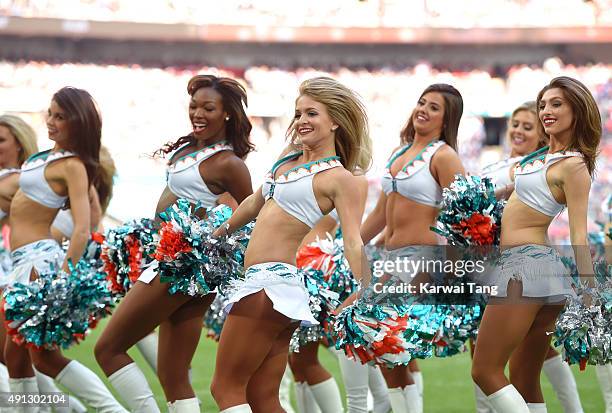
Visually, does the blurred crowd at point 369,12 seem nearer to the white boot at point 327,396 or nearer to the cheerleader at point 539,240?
the white boot at point 327,396

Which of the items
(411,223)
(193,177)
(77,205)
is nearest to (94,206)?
(77,205)

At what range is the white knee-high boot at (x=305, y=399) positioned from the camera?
4539 millimetres

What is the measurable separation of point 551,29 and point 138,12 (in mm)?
7965

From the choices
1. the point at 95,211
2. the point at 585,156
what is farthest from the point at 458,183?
the point at 95,211

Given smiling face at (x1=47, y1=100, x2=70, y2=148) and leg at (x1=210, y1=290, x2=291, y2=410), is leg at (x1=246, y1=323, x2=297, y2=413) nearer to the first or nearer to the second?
leg at (x1=210, y1=290, x2=291, y2=410)

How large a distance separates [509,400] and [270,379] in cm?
84

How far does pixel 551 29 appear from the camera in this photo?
1962cm

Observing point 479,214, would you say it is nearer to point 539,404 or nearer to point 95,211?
point 539,404

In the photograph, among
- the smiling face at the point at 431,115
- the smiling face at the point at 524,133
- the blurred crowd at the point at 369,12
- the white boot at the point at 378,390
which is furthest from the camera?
the blurred crowd at the point at 369,12

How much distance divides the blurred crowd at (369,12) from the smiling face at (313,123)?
15.9 meters

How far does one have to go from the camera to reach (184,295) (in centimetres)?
381

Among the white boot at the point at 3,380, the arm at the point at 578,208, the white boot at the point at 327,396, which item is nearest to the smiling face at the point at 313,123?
the arm at the point at 578,208

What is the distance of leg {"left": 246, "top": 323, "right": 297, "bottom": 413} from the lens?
3.31 meters

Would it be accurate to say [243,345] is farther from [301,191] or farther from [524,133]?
[524,133]
